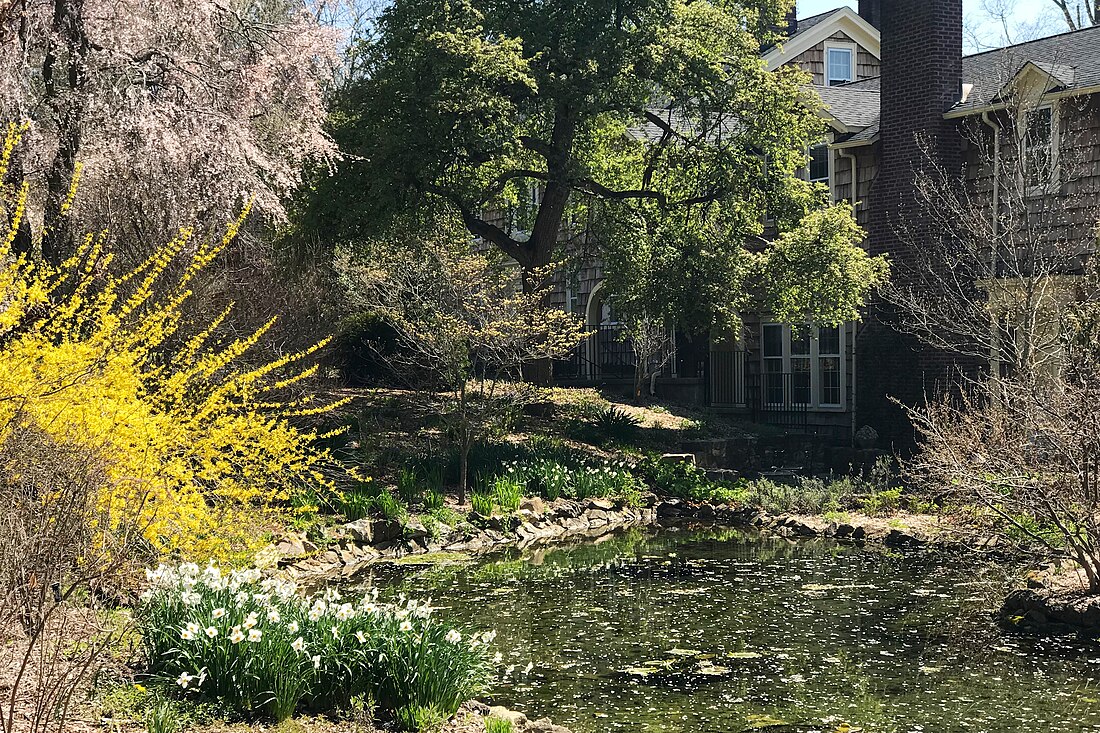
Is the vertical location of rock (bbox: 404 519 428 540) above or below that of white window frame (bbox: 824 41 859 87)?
below

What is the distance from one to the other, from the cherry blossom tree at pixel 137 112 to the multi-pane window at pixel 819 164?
13.5 m

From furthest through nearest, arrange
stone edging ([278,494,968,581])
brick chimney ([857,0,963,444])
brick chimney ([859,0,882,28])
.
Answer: brick chimney ([859,0,882,28]) → brick chimney ([857,0,963,444]) → stone edging ([278,494,968,581])

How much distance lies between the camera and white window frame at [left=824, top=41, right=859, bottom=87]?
29094mm

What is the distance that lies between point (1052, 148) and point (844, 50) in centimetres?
1154

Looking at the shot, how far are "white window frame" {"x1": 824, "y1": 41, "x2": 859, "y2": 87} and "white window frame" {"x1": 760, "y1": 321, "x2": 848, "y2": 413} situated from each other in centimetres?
734

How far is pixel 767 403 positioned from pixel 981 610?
14350 millimetres

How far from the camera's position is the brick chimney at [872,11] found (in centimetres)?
3064

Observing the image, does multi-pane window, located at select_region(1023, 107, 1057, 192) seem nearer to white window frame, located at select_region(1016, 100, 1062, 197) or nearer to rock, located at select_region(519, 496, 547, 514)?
white window frame, located at select_region(1016, 100, 1062, 197)

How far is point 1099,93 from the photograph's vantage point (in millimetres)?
19234

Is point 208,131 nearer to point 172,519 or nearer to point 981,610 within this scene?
point 172,519

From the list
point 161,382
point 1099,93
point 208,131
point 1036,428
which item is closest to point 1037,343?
point 1099,93

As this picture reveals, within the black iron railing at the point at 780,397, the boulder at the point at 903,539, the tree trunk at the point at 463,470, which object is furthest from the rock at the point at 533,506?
the black iron railing at the point at 780,397

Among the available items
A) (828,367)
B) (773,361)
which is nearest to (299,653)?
(828,367)

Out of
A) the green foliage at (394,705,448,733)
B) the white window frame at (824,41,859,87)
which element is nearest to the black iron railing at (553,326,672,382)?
the white window frame at (824,41,859,87)
